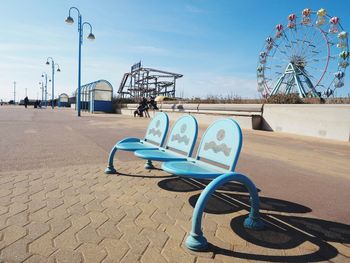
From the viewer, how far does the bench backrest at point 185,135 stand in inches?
171

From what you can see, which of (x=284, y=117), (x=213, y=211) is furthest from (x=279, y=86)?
(x=213, y=211)

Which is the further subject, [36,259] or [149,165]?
[149,165]

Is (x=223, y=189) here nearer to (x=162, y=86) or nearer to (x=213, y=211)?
(x=213, y=211)

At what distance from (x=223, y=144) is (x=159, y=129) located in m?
1.93

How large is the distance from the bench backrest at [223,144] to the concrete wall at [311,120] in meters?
8.50

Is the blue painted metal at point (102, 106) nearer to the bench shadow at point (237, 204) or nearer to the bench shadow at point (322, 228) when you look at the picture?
the bench shadow at point (237, 204)

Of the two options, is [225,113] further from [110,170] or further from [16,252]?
[16,252]

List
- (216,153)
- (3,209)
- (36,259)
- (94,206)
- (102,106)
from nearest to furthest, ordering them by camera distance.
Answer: (36,259)
(3,209)
(94,206)
(216,153)
(102,106)

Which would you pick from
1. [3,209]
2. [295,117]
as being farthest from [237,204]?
[295,117]

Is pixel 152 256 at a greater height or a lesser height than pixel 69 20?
lesser

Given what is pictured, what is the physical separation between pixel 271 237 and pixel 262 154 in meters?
4.87

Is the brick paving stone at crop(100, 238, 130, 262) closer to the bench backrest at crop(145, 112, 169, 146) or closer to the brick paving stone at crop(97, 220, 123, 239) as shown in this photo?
the brick paving stone at crop(97, 220, 123, 239)

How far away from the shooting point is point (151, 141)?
5602mm

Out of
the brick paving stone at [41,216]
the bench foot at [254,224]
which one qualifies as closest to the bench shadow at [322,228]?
the bench foot at [254,224]
